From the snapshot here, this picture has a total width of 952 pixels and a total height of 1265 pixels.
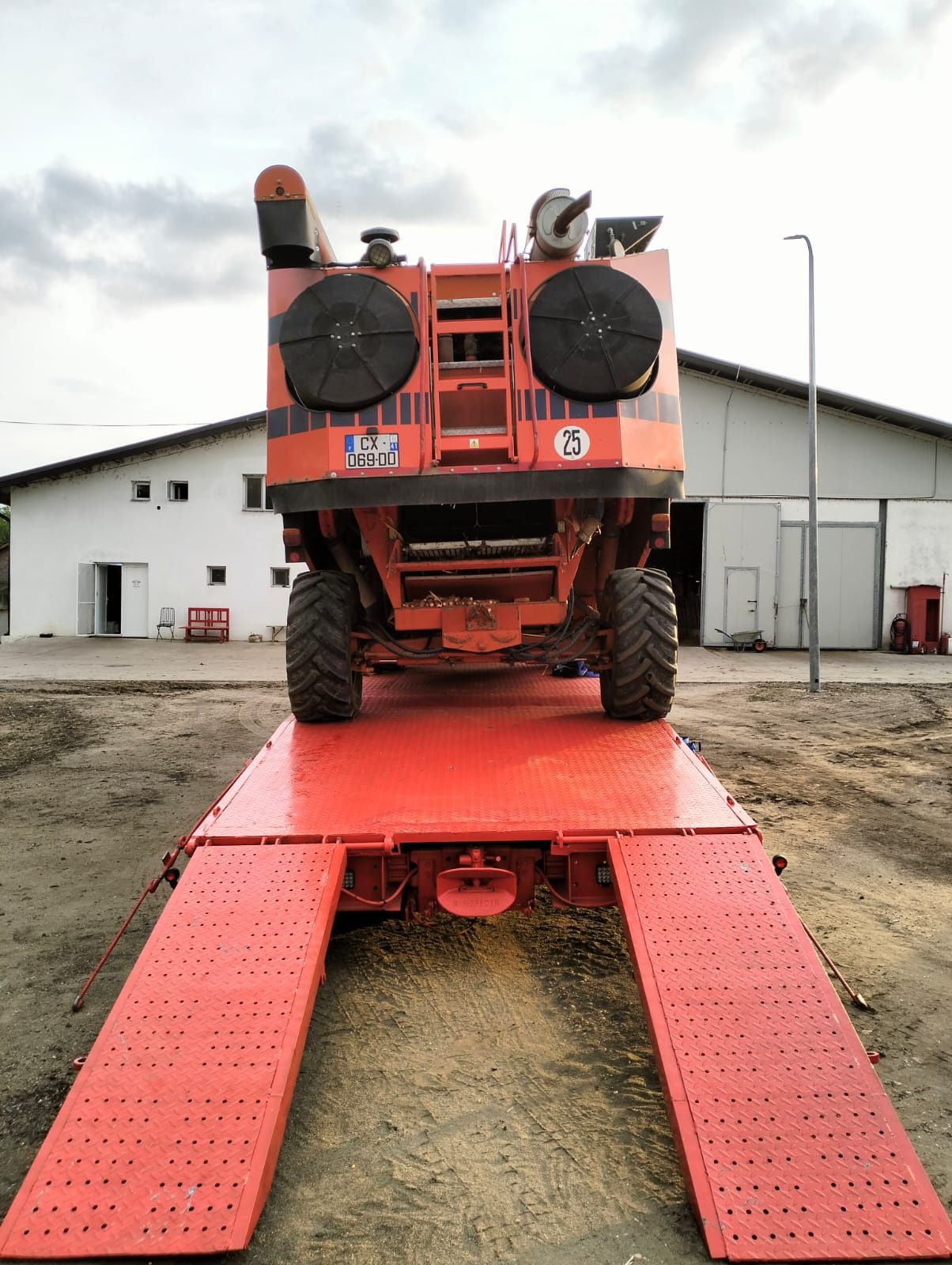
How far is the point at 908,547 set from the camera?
21.2 meters

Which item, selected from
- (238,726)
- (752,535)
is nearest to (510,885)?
(238,726)

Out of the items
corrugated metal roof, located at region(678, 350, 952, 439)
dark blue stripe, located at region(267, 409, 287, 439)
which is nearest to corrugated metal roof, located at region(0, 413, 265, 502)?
corrugated metal roof, located at region(678, 350, 952, 439)

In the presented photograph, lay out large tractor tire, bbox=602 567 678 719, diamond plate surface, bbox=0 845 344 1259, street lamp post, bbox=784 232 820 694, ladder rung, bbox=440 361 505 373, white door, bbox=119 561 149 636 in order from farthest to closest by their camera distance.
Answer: white door, bbox=119 561 149 636 < street lamp post, bbox=784 232 820 694 < large tractor tire, bbox=602 567 678 719 < ladder rung, bbox=440 361 505 373 < diamond plate surface, bbox=0 845 344 1259

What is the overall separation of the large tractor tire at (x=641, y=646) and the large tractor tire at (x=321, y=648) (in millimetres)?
1771

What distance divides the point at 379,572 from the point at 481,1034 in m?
3.13

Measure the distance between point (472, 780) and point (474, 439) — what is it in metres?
2.08

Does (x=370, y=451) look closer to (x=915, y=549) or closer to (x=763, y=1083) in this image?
(x=763, y=1083)

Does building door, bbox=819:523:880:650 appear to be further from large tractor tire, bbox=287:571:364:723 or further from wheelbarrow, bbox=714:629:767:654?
large tractor tire, bbox=287:571:364:723

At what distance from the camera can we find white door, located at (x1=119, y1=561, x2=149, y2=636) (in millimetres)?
23734

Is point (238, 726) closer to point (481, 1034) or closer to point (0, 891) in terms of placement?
point (0, 891)

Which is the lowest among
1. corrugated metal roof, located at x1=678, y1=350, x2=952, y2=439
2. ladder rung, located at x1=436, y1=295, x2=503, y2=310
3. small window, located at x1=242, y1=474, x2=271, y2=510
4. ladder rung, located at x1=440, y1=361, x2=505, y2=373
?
ladder rung, located at x1=440, y1=361, x2=505, y2=373

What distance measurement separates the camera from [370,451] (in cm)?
518

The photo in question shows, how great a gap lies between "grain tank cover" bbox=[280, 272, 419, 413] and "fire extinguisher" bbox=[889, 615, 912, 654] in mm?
19119

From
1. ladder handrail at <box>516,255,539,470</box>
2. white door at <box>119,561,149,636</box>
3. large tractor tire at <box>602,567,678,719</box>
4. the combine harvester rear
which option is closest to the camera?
the combine harvester rear
